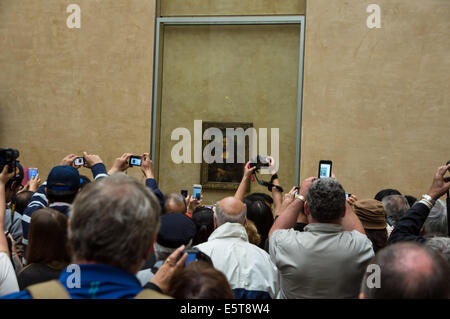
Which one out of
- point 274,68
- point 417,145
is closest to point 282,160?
point 274,68

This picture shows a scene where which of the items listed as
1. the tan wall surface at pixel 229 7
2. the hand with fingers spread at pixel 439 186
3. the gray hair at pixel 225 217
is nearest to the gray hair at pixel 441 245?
the hand with fingers spread at pixel 439 186

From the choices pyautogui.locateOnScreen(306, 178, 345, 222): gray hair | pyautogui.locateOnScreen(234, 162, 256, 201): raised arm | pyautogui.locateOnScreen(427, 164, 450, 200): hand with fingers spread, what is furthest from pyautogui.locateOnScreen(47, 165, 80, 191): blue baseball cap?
pyautogui.locateOnScreen(427, 164, 450, 200): hand with fingers spread

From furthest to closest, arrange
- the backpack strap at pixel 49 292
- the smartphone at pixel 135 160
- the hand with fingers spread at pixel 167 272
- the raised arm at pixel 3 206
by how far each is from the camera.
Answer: the smartphone at pixel 135 160
the raised arm at pixel 3 206
the hand with fingers spread at pixel 167 272
the backpack strap at pixel 49 292

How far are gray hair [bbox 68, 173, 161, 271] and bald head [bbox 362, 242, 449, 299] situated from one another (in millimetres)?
876

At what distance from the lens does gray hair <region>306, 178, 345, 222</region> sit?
2.90 meters

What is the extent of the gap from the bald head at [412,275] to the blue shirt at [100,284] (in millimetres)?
895

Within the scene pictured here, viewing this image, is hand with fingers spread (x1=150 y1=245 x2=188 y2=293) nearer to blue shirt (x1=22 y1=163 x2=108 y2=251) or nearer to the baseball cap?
the baseball cap

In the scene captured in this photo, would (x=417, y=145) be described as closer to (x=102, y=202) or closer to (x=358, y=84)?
(x=358, y=84)

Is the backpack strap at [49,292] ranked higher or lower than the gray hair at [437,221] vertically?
higher

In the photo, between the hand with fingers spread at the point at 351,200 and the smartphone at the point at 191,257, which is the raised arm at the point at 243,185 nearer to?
the hand with fingers spread at the point at 351,200

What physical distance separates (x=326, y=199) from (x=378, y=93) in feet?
25.7

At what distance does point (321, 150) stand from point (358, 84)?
1674 millimetres

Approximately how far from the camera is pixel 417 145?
9.91 meters

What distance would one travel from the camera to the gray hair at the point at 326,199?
9.53 feet
